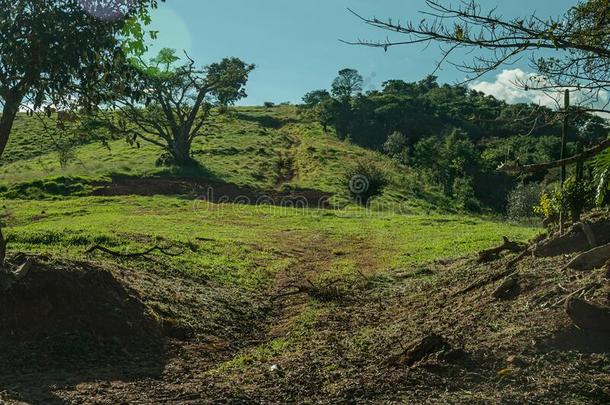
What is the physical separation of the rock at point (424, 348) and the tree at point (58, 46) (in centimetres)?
452

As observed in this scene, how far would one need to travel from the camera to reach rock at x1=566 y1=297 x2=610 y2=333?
565cm

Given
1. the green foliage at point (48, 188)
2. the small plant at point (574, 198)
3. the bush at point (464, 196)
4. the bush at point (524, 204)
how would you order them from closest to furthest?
the small plant at point (574, 198), the green foliage at point (48, 188), the bush at point (524, 204), the bush at point (464, 196)

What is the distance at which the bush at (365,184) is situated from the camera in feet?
130

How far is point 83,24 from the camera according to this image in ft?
21.1

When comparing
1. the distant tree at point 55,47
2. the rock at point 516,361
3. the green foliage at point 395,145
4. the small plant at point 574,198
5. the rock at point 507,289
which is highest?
the green foliage at point 395,145

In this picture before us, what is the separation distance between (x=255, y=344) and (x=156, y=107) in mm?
39830

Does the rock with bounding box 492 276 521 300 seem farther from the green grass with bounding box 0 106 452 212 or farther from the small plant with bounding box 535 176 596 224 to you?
the green grass with bounding box 0 106 452 212

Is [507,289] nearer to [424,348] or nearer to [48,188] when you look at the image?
[424,348]

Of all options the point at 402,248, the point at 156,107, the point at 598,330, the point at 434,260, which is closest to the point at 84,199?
the point at 156,107

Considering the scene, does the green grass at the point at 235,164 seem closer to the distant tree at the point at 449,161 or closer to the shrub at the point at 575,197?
the distant tree at the point at 449,161

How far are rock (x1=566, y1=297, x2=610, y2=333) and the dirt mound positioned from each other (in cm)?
476

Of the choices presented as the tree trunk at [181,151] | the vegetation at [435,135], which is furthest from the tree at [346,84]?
the tree trunk at [181,151]

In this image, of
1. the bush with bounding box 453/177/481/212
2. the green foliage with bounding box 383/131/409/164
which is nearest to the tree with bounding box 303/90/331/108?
the green foliage with bounding box 383/131/409/164

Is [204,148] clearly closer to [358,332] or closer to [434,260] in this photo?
[434,260]
